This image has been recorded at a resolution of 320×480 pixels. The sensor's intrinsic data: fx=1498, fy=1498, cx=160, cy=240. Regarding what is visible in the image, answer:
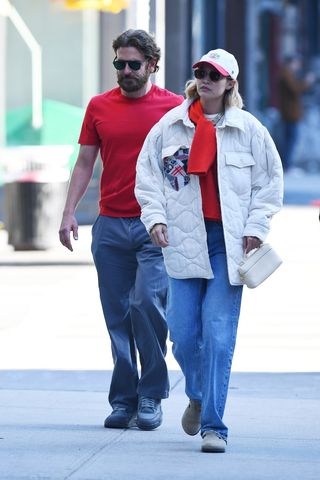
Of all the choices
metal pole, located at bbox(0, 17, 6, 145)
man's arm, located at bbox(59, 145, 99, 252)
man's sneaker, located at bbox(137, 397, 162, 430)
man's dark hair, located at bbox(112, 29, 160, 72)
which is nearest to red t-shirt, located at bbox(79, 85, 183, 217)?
man's arm, located at bbox(59, 145, 99, 252)

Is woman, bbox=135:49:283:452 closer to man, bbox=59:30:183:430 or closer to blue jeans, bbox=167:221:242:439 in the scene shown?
blue jeans, bbox=167:221:242:439

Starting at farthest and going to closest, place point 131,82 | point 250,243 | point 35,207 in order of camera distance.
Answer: point 35,207, point 131,82, point 250,243

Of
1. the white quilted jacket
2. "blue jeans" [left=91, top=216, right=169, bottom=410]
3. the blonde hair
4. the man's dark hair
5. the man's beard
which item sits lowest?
"blue jeans" [left=91, top=216, right=169, bottom=410]

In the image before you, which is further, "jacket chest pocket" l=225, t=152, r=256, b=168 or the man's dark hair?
the man's dark hair

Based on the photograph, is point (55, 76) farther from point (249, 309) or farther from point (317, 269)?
point (249, 309)

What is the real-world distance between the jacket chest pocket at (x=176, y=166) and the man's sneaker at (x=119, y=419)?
1.22 m

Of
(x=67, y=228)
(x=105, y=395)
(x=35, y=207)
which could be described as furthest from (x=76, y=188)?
(x=35, y=207)

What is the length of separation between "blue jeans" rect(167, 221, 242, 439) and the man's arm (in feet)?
2.35

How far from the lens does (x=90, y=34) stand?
63.3 feet

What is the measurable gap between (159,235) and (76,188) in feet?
2.80

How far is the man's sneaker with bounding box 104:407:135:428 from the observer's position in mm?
7102

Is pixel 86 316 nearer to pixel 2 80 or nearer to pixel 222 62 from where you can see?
pixel 222 62

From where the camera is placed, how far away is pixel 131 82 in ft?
22.7

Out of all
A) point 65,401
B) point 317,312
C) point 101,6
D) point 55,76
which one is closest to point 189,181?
point 65,401
